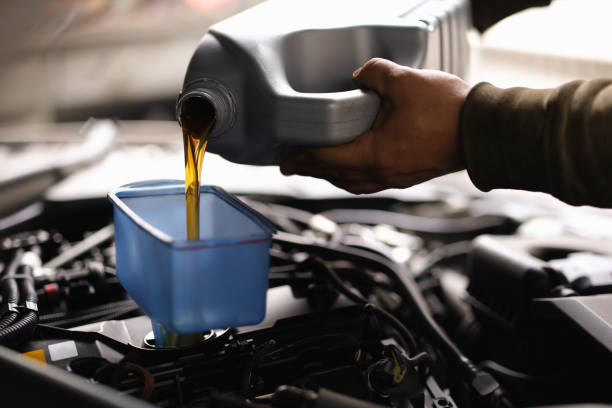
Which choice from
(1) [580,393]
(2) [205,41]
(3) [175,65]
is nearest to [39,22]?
(3) [175,65]

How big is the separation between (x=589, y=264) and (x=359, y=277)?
1.25 ft

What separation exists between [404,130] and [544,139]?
17 centimetres

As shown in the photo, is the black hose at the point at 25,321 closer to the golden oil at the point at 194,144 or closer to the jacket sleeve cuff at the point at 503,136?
the golden oil at the point at 194,144

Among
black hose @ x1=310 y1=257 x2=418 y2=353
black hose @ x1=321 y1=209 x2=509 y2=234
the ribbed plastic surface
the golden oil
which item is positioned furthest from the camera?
black hose @ x1=321 y1=209 x2=509 y2=234

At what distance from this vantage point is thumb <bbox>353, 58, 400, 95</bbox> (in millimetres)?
724

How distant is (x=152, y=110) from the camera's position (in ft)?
6.84

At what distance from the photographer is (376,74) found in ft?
2.38

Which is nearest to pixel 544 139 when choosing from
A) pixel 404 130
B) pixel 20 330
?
pixel 404 130

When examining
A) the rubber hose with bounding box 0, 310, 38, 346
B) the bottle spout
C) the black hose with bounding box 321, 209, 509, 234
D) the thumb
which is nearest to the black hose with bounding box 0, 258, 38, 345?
the rubber hose with bounding box 0, 310, 38, 346

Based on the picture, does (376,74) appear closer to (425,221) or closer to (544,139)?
(544,139)

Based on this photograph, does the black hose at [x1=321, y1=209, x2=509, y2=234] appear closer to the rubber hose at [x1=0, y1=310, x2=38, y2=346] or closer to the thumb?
the thumb

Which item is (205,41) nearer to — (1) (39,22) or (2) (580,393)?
(2) (580,393)

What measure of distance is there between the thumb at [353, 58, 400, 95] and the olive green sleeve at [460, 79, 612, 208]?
0.35 feet

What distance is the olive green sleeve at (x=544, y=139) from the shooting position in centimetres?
62
